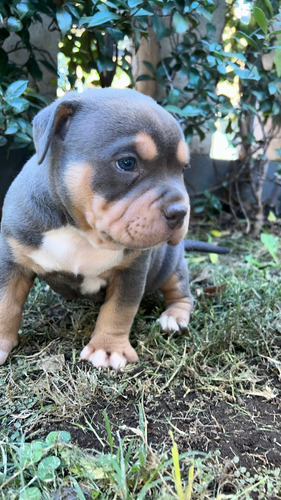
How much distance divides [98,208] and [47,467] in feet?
4.26

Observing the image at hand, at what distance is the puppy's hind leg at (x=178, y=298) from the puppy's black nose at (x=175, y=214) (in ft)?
3.91

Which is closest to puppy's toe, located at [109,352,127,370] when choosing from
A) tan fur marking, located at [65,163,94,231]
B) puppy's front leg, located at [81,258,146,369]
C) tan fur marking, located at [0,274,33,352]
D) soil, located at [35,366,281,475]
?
puppy's front leg, located at [81,258,146,369]

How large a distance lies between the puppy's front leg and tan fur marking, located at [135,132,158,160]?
905 millimetres

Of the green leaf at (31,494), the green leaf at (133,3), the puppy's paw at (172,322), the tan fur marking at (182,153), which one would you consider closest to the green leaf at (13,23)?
the green leaf at (133,3)

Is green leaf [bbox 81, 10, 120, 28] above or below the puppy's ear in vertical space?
above

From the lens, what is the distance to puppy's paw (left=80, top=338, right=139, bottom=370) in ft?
9.80

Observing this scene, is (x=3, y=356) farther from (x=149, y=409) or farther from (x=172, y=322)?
(x=172, y=322)

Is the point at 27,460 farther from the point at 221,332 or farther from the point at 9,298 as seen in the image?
the point at 221,332

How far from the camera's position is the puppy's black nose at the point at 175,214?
2.44 meters

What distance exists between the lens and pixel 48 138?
2455 mm

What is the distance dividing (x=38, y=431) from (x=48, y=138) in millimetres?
1557

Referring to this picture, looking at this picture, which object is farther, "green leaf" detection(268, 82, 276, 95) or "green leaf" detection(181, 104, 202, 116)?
"green leaf" detection(268, 82, 276, 95)

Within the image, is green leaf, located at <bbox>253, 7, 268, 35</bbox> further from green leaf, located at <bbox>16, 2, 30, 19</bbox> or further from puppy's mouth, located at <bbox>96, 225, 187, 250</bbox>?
puppy's mouth, located at <bbox>96, 225, 187, 250</bbox>

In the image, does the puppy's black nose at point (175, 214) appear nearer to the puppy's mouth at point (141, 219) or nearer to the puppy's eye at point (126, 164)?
the puppy's mouth at point (141, 219)
